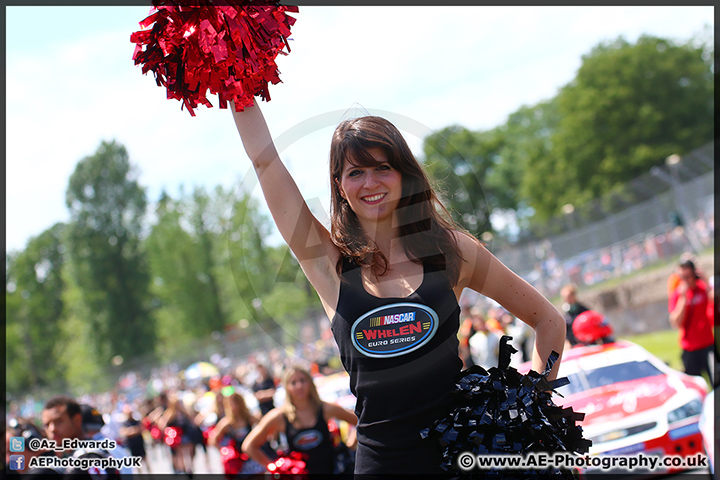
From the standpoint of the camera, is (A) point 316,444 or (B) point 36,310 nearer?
(A) point 316,444

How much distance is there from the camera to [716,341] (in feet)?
25.2

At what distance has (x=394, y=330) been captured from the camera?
1885 mm

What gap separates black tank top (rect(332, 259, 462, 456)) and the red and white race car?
3684 mm

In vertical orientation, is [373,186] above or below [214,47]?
below

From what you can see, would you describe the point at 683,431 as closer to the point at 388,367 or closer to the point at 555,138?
the point at 388,367

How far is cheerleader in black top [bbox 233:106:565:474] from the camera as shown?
1894 mm

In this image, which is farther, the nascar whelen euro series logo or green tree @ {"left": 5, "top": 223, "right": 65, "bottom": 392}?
green tree @ {"left": 5, "top": 223, "right": 65, "bottom": 392}

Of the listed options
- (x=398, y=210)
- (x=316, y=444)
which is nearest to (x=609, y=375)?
(x=316, y=444)

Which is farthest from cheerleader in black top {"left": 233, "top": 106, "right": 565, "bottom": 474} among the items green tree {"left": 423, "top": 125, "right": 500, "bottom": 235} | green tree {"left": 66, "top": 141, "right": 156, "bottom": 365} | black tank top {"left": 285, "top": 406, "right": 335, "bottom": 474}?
green tree {"left": 66, "top": 141, "right": 156, "bottom": 365}

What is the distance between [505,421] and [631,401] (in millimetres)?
4770

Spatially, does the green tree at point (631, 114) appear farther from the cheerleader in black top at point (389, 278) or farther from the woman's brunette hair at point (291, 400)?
the cheerleader in black top at point (389, 278)

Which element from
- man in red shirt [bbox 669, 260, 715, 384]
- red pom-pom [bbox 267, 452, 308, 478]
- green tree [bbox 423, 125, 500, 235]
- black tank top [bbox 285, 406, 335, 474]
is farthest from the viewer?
man in red shirt [bbox 669, 260, 715, 384]

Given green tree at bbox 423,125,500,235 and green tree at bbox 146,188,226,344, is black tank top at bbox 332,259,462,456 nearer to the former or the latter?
green tree at bbox 423,125,500,235

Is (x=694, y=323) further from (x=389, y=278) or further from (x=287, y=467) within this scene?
(x=389, y=278)
